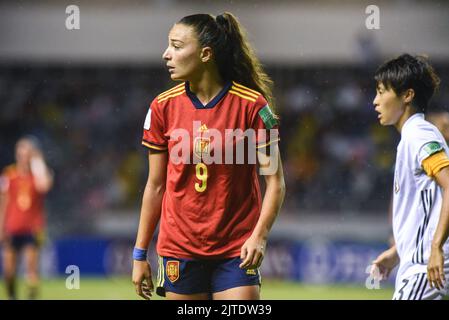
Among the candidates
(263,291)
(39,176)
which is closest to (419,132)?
(39,176)

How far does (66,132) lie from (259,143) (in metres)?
14.6

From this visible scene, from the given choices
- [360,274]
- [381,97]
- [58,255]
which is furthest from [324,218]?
[381,97]

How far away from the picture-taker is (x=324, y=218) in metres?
17.1

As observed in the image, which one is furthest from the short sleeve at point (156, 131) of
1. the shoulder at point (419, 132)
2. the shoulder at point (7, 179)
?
the shoulder at point (7, 179)

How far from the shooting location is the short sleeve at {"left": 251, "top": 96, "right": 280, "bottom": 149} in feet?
16.1

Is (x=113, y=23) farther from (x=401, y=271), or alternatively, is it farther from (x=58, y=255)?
(x=401, y=271)

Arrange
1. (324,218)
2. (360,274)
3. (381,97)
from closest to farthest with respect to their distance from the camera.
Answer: (381,97) < (360,274) < (324,218)

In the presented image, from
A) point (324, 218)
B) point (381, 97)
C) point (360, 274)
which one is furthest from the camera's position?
point (324, 218)

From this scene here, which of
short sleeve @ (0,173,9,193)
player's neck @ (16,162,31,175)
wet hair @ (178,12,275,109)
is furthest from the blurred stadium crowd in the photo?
wet hair @ (178,12,275,109)

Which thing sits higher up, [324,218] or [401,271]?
[401,271]

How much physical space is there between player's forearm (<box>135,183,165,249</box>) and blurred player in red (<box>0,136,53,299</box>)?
8.11m

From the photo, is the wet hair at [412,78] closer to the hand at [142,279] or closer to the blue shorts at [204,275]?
the blue shorts at [204,275]

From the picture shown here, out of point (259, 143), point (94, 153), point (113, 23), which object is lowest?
point (94, 153)

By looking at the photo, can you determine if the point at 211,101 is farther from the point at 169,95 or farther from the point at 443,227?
the point at 443,227
